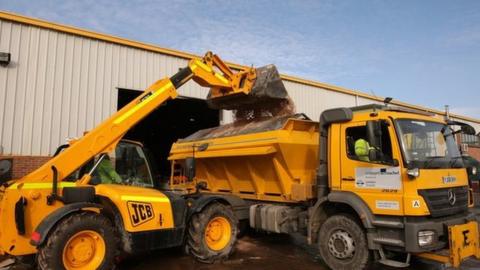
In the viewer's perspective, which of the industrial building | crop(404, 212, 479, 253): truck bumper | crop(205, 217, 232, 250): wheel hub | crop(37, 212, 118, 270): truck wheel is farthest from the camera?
the industrial building

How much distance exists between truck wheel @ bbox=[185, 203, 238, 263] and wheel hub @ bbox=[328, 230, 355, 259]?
201cm

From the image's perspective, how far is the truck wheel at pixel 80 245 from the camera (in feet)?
17.6

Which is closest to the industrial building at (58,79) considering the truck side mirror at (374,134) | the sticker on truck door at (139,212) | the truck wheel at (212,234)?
the truck wheel at (212,234)

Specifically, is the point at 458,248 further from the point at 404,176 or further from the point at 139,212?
the point at 139,212

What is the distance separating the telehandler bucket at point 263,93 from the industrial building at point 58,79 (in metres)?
6.28

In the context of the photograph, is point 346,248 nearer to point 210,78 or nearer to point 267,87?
point 267,87

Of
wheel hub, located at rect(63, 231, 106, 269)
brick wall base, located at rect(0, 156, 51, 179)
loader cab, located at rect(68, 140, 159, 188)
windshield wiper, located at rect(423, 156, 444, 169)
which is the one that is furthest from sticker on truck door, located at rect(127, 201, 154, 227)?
brick wall base, located at rect(0, 156, 51, 179)

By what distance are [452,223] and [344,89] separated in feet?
54.8

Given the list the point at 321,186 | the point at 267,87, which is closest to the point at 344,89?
the point at 267,87

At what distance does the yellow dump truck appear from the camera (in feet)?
19.5

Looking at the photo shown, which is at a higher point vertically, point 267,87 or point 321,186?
point 267,87

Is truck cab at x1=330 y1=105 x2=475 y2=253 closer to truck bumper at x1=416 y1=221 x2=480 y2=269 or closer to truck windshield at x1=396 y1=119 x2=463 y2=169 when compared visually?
truck windshield at x1=396 y1=119 x2=463 y2=169

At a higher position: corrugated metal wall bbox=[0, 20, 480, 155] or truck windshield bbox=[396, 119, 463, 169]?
corrugated metal wall bbox=[0, 20, 480, 155]

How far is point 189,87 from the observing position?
16062 mm
